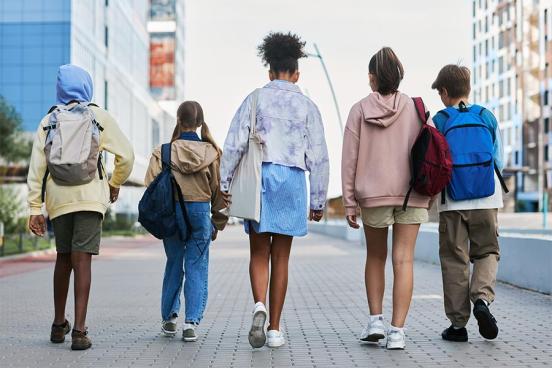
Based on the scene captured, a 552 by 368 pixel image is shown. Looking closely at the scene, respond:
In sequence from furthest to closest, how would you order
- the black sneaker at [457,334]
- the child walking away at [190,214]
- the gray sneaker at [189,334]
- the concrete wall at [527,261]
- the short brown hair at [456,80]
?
the concrete wall at [527,261]
the child walking away at [190,214]
the short brown hair at [456,80]
the gray sneaker at [189,334]
the black sneaker at [457,334]

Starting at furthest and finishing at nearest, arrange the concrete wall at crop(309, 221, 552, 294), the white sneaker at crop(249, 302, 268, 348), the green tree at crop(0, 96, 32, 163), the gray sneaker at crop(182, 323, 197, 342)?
the green tree at crop(0, 96, 32, 163) → the concrete wall at crop(309, 221, 552, 294) → the gray sneaker at crop(182, 323, 197, 342) → the white sneaker at crop(249, 302, 268, 348)

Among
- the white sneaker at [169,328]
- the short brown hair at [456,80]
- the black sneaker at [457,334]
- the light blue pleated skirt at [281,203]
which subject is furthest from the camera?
the white sneaker at [169,328]

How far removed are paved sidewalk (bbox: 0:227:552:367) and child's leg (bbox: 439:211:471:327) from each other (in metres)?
0.29

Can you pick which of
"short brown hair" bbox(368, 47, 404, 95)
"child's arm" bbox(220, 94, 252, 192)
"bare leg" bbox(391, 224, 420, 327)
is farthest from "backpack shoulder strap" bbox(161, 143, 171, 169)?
"bare leg" bbox(391, 224, 420, 327)

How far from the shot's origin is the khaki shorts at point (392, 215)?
678 cm

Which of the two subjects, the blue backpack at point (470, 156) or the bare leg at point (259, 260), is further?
the blue backpack at point (470, 156)

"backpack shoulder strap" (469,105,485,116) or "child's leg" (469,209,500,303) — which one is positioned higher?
"backpack shoulder strap" (469,105,485,116)

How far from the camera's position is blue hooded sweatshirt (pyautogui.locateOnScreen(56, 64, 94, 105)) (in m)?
7.18

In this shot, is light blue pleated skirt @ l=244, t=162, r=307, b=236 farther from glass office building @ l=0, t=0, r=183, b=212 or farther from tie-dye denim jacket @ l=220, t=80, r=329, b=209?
glass office building @ l=0, t=0, r=183, b=212

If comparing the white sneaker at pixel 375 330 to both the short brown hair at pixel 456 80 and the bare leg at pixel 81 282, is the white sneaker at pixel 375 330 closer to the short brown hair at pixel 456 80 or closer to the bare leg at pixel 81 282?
the short brown hair at pixel 456 80

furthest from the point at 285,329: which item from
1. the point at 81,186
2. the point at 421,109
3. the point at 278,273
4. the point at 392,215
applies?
the point at 421,109

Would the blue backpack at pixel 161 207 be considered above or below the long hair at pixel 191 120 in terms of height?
below

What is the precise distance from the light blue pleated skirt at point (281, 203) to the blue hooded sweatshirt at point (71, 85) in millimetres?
1431

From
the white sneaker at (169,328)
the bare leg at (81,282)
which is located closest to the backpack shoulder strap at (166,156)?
the bare leg at (81,282)
